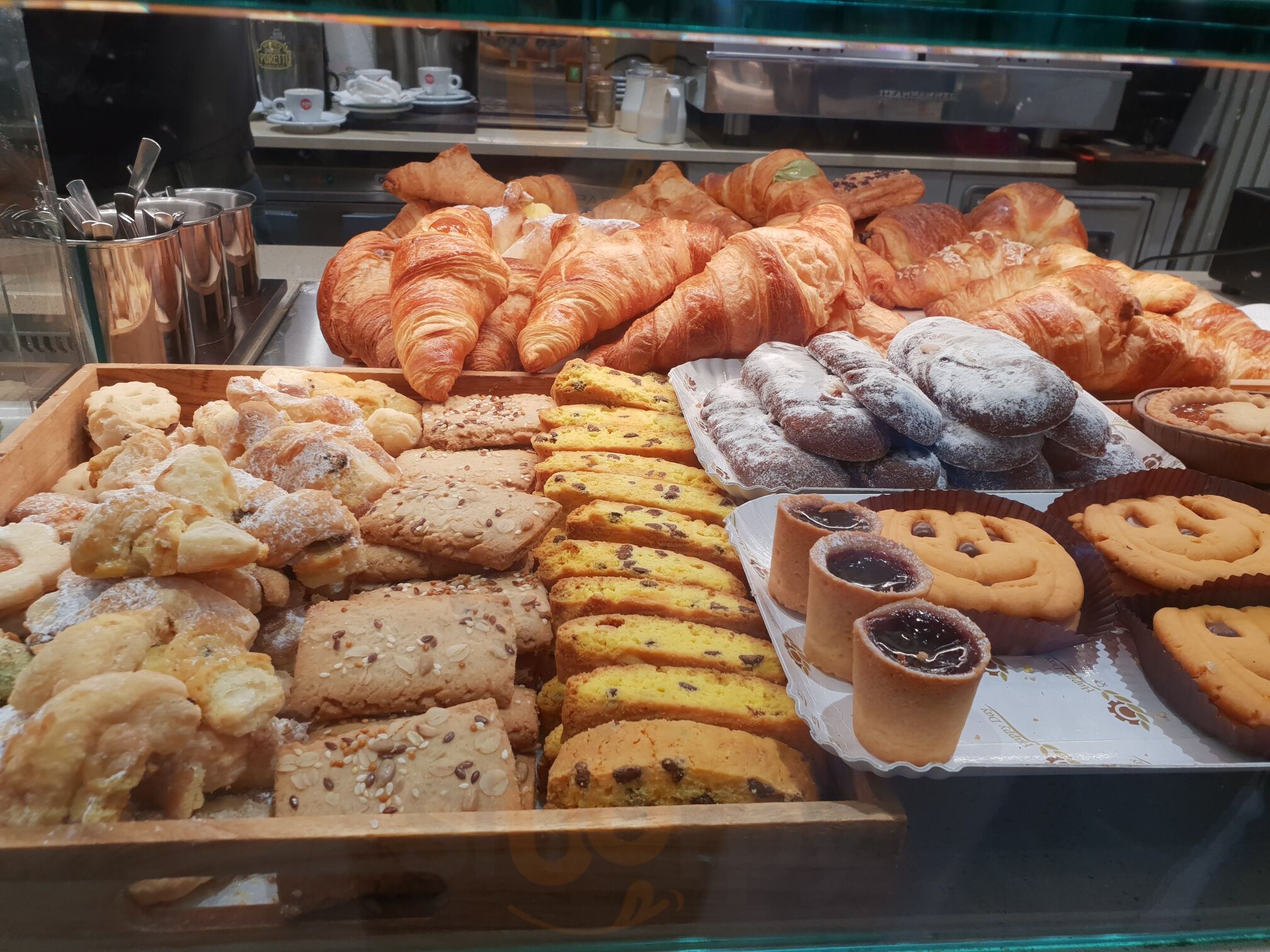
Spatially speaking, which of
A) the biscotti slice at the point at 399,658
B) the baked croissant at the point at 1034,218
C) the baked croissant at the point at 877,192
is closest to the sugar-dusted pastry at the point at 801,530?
the biscotti slice at the point at 399,658

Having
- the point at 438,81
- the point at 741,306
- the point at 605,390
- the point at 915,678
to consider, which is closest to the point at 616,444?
the point at 605,390

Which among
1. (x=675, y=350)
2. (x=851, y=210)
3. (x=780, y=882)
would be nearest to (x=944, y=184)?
(x=851, y=210)

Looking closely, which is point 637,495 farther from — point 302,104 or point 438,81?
point 302,104

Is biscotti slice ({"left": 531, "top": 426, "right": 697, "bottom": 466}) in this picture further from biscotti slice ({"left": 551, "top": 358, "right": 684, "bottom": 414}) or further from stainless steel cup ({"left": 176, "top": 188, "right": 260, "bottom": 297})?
stainless steel cup ({"left": 176, "top": 188, "right": 260, "bottom": 297})

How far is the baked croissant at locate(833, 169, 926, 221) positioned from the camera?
3.24 metres

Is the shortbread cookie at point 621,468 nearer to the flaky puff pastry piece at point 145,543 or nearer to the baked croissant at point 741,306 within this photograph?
the baked croissant at point 741,306

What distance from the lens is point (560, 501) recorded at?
1753mm

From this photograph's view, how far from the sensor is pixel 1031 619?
1.32 m

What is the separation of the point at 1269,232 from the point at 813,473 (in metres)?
2.07

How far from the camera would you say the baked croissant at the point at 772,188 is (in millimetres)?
3005

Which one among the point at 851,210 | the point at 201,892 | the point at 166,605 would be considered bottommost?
the point at 201,892

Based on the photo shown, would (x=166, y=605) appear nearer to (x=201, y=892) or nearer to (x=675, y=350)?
(x=201, y=892)

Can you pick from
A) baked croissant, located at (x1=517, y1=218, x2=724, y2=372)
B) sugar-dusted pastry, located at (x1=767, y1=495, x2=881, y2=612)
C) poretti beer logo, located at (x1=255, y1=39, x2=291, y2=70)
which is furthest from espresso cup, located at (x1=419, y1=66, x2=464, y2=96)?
sugar-dusted pastry, located at (x1=767, y1=495, x2=881, y2=612)

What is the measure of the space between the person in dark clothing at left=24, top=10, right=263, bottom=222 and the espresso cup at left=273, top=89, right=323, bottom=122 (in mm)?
88
